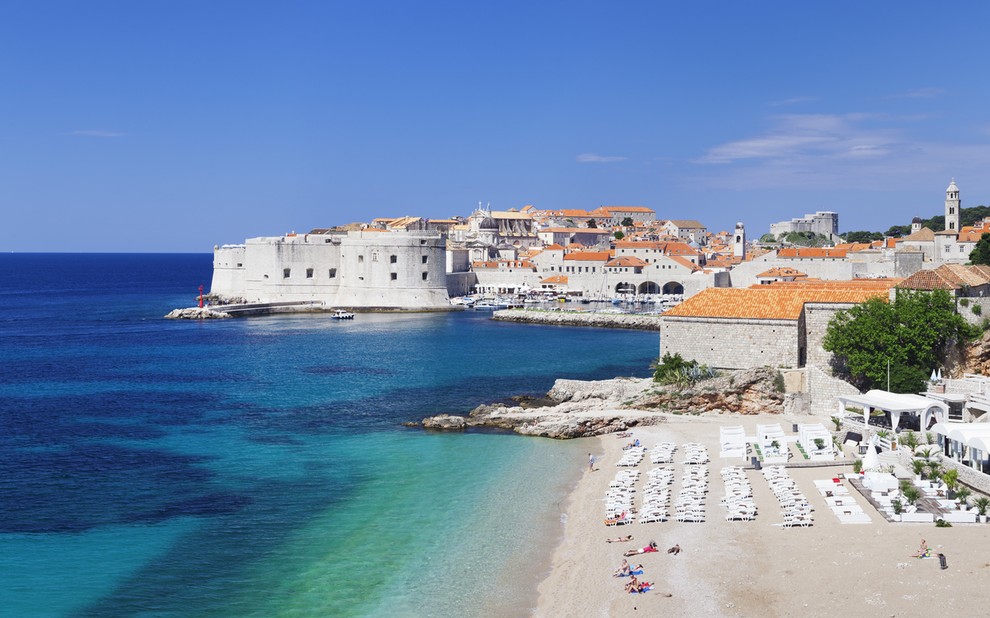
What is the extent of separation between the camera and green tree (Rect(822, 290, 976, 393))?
20.3m

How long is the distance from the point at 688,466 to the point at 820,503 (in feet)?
9.78

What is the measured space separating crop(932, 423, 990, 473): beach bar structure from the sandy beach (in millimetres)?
1944

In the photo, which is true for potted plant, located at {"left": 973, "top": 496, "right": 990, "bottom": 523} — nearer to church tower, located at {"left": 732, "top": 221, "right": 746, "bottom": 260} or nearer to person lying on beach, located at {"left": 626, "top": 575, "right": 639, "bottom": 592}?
person lying on beach, located at {"left": 626, "top": 575, "right": 639, "bottom": 592}

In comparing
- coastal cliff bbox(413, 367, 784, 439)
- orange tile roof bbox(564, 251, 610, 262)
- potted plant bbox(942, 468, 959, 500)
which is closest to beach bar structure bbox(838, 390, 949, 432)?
potted plant bbox(942, 468, 959, 500)

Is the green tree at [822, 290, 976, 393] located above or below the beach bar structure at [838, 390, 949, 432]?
above

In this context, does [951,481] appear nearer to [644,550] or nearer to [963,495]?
[963,495]

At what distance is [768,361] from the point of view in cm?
2264

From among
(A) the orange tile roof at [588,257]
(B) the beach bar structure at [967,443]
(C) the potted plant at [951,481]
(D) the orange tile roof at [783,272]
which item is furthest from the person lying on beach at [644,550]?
(A) the orange tile roof at [588,257]

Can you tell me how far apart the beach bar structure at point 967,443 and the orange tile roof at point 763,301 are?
6882 millimetres

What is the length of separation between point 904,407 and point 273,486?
11.8 meters

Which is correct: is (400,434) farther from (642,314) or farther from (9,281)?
(9,281)

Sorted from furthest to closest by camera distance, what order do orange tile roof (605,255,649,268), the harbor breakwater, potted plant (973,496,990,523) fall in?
orange tile roof (605,255,649,268)
the harbor breakwater
potted plant (973,496,990,523)

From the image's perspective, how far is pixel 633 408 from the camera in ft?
72.8

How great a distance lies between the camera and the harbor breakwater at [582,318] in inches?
1955
